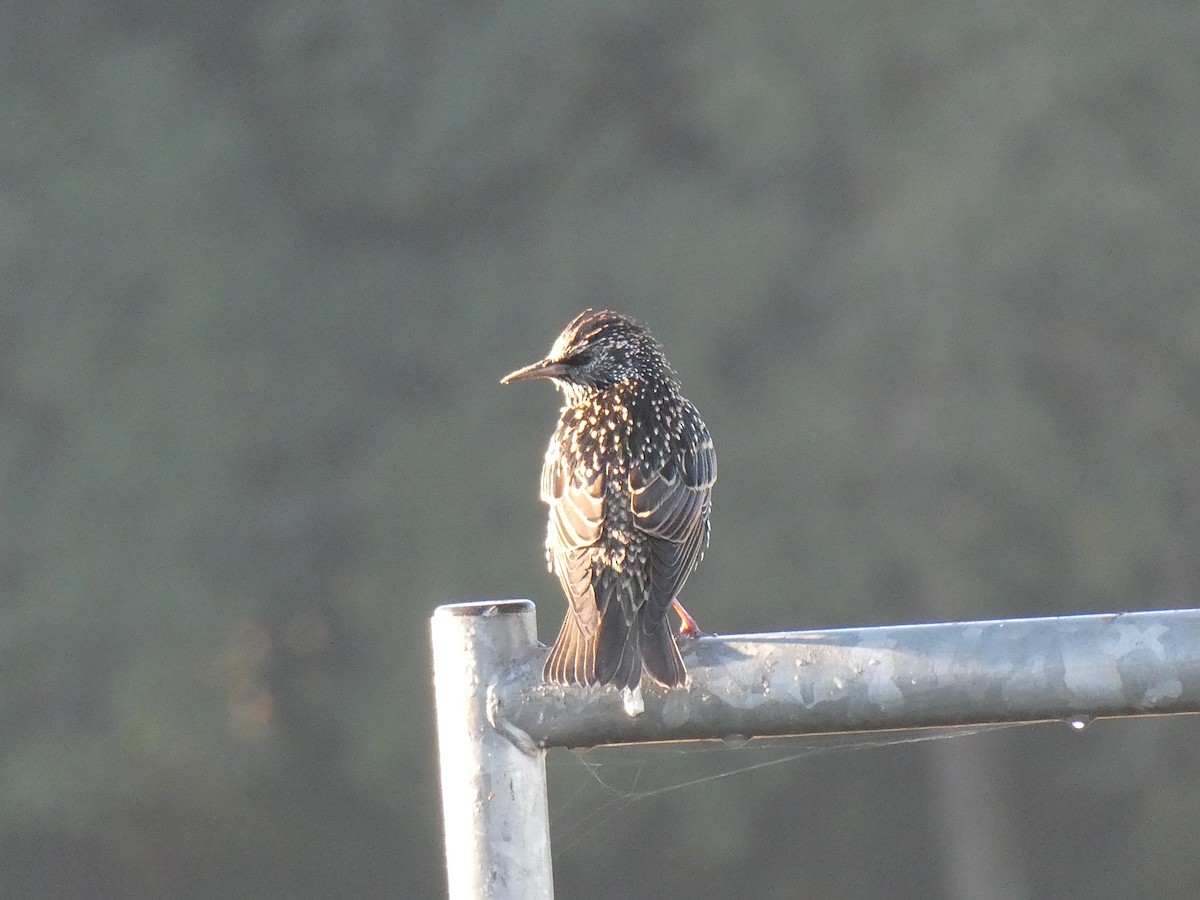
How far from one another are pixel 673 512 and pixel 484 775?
1428mm

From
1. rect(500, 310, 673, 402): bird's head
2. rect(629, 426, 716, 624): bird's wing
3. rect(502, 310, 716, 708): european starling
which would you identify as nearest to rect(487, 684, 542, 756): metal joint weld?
rect(502, 310, 716, 708): european starling

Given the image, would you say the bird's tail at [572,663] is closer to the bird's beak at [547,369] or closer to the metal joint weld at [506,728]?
the metal joint weld at [506,728]

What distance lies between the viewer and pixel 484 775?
173cm

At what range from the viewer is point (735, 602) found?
10.4m

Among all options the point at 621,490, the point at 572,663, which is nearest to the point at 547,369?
the point at 621,490

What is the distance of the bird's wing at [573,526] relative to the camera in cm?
283

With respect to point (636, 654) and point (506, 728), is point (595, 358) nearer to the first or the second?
point (636, 654)

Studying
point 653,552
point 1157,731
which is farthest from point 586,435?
point 1157,731

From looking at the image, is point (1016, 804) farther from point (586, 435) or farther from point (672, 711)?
point (672, 711)

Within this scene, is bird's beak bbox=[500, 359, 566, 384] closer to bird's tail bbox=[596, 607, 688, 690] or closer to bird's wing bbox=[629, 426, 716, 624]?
bird's wing bbox=[629, 426, 716, 624]

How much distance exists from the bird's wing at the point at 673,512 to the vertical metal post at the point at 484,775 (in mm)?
997

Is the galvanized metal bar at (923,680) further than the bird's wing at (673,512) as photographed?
No

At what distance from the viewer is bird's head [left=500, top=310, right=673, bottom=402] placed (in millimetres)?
3793

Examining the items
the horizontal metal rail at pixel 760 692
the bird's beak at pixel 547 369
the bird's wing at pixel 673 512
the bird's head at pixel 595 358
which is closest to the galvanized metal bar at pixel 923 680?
the horizontal metal rail at pixel 760 692
